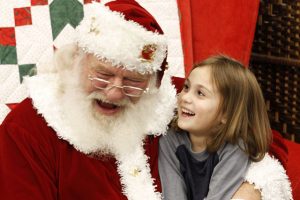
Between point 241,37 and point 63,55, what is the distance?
111 cm

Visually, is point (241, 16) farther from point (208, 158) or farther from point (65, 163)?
point (65, 163)

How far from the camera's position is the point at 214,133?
168 cm

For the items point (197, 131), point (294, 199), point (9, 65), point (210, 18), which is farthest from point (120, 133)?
point (210, 18)

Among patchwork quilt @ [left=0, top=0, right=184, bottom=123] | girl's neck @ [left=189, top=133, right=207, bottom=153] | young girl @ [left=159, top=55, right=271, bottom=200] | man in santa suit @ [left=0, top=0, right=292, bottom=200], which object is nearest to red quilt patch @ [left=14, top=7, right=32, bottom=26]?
patchwork quilt @ [left=0, top=0, right=184, bottom=123]

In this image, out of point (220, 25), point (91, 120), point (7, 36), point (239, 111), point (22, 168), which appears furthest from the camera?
point (220, 25)

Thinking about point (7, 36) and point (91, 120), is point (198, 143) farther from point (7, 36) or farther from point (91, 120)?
point (7, 36)

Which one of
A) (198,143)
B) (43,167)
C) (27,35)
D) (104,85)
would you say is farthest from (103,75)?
(27,35)

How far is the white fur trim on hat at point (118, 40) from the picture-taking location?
1.44m

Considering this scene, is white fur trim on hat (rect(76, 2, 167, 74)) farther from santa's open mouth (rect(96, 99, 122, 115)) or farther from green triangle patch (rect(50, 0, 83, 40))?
green triangle patch (rect(50, 0, 83, 40))

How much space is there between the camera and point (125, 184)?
1541mm

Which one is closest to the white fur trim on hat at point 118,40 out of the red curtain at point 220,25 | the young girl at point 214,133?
the young girl at point 214,133

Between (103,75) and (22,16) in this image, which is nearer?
(103,75)

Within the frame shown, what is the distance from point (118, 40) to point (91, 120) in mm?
278

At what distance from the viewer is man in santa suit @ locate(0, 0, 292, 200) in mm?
1438
